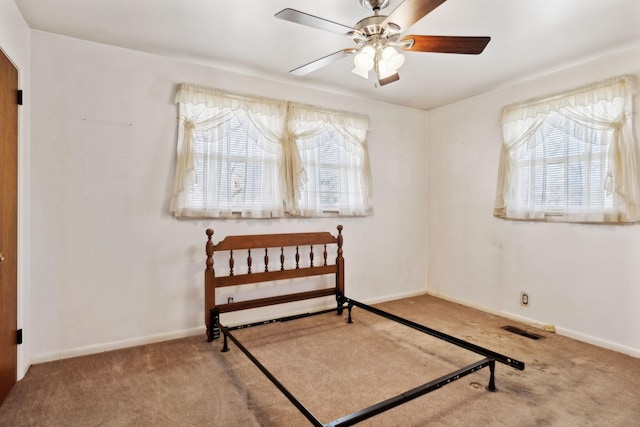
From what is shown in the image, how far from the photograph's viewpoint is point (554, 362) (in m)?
2.60

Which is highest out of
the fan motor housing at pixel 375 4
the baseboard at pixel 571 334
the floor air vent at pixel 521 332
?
the fan motor housing at pixel 375 4

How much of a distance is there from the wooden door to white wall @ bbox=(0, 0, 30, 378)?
69 millimetres

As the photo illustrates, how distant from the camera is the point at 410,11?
5.51 ft

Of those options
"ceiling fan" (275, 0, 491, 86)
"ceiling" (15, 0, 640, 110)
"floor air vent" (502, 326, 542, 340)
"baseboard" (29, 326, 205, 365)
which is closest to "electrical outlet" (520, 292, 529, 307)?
"floor air vent" (502, 326, 542, 340)

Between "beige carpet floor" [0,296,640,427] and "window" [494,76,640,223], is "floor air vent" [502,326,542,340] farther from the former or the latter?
"window" [494,76,640,223]

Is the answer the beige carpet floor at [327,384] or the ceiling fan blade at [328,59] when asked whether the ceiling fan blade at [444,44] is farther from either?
the beige carpet floor at [327,384]

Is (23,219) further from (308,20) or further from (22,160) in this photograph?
(308,20)

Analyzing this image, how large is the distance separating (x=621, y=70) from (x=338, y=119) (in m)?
2.62

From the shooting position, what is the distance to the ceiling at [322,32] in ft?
7.32

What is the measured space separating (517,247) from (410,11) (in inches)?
117

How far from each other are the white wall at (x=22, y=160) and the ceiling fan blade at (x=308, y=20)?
1934 millimetres

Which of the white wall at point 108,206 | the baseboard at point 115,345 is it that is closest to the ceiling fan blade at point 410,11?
the white wall at point 108,206

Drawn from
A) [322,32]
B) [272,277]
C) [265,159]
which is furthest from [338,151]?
[272,277]

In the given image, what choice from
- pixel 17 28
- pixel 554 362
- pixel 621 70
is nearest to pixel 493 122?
pixel 621 70
